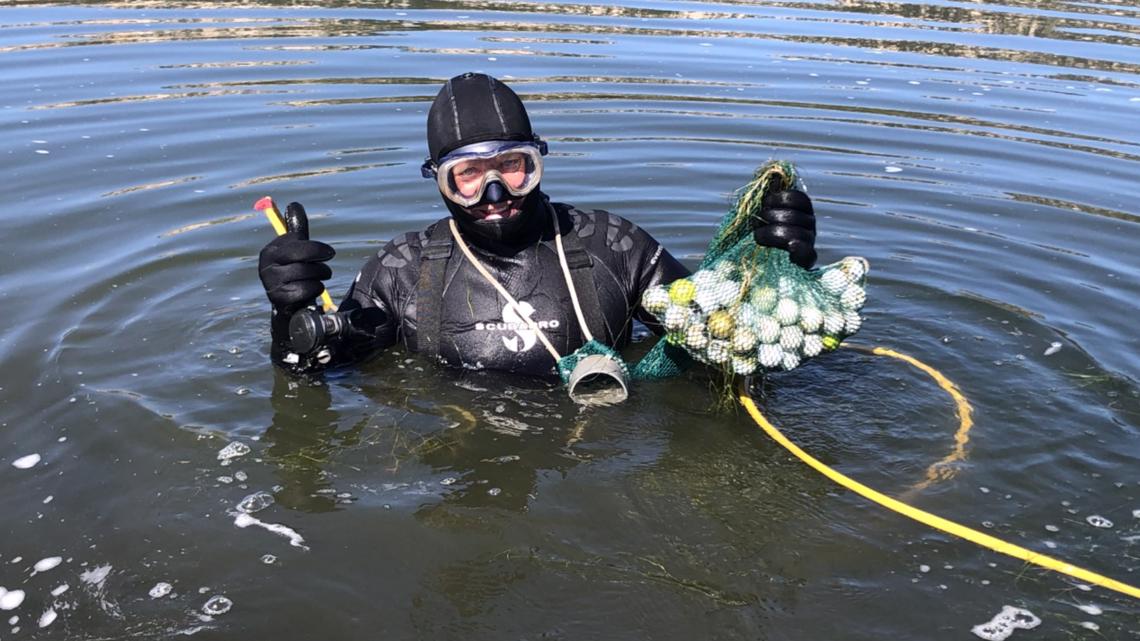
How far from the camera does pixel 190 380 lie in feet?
16.6

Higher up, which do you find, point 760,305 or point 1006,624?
point 760,305

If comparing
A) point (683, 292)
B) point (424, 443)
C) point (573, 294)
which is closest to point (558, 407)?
point (573, 294)

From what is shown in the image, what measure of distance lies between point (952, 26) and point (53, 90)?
1177 centimetres

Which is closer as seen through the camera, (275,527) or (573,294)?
(275,527)

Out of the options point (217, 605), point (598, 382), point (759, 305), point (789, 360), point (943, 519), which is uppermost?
point (759, 305)

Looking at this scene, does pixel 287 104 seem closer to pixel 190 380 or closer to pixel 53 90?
pixel 53 90

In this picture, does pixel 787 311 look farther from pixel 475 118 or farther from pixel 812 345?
pixel 475 118

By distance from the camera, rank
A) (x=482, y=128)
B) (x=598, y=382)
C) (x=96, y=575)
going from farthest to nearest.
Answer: (x=598, y=382) → (x=482, y=128) → (x=96, y=575)

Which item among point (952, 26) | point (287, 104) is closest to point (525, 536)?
point (287, 104)

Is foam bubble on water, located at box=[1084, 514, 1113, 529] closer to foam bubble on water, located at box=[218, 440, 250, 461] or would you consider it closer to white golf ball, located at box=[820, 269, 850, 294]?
white golf ball, located at box=[820, 269, 850, 294]

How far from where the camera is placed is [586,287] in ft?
15.4

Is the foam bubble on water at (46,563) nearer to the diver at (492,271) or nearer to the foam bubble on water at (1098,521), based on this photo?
the diver at (492,271)

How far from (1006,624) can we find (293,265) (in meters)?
2.91

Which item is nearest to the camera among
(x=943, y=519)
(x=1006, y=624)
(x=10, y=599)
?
(x=1006, y=624)
